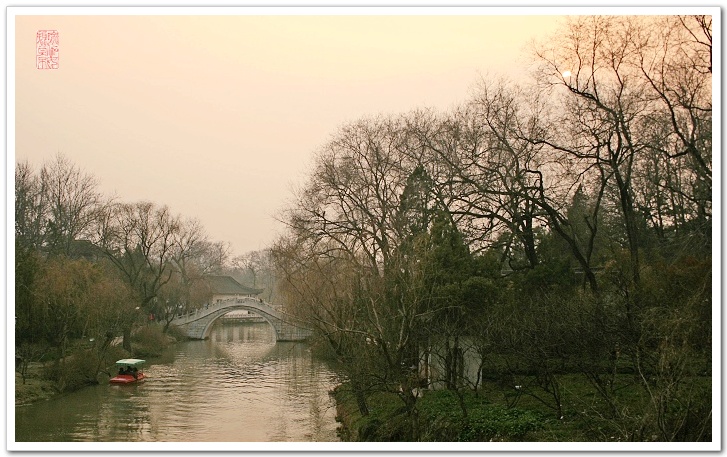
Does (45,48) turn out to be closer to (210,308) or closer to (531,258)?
(531,258)

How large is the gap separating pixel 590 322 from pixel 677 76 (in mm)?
2772

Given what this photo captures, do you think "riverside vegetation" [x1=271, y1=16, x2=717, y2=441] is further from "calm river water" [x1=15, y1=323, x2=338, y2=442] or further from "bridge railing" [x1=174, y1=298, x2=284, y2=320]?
"bridge railing" [x1=174, y1=298, x2=284, y2=320]

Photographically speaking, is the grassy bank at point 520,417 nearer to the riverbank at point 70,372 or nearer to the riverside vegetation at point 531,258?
the riverside vegetation at point 531,258

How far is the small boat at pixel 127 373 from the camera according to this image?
43.3ft

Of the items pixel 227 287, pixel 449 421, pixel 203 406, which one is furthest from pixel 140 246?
pixel 449 421

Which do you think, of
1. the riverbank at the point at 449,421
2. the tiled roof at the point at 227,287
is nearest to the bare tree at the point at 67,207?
the riverbank at the point at 449,421

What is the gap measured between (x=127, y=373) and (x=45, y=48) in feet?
26.3

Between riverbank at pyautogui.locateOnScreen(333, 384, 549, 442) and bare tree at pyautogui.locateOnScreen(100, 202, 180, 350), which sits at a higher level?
bare tree at pyautogui.locateOnScreen(100, 202, 180, 350)

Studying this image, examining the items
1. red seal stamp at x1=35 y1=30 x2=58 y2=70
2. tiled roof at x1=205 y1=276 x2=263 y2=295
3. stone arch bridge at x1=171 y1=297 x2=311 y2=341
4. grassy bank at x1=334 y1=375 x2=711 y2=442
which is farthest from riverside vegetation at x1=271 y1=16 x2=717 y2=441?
tiled roof at x1=205 y1=276 x2=263 y2=295

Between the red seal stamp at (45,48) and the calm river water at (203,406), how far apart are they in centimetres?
328

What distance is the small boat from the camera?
13.2m

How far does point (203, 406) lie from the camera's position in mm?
10891

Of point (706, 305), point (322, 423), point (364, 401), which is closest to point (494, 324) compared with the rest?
point (364, 401)

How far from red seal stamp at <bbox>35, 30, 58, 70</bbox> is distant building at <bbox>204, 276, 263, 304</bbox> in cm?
1688
